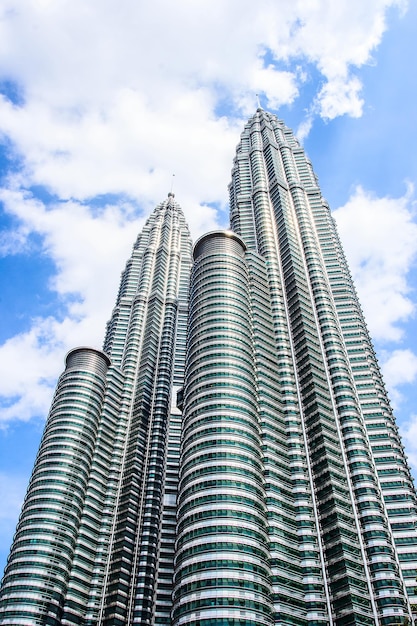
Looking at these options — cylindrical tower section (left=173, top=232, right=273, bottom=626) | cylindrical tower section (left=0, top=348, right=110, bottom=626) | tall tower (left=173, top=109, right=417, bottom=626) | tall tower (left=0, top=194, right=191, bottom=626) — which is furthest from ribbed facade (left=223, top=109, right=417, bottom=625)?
cylindrical tower section (left=0, top=348, right=110, bottom=626)

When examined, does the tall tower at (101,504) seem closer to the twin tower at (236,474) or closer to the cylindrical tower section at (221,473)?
the twin tower at (236,474)

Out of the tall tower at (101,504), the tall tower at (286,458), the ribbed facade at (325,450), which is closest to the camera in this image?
the tall tower at (286,458)

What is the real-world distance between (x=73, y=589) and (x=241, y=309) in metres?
75.5

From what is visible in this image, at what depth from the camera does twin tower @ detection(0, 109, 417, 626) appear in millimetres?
95438

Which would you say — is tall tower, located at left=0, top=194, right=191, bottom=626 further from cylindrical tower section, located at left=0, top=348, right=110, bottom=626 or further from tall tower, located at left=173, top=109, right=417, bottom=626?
tall tower, located at left=173, top=109, right=417, bottom=626

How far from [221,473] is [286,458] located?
25260mm

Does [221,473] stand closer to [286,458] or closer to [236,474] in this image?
[236,474]

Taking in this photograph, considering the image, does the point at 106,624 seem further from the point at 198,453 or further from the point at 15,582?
the point at 198,453

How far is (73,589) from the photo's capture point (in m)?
118

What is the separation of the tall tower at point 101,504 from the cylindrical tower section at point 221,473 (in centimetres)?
3280

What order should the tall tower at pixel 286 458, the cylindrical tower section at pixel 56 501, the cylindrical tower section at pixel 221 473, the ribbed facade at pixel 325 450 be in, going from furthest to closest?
the cylindrical tower section at pixel 56 501 < the ribbed facade at pixel 325 450 < the tall tower at pixel 286 458 < the cylindrical tower section at pixel 221 473

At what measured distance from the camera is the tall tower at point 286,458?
92.7 meters

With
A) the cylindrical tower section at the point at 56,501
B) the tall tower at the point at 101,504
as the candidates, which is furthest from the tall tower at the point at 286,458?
the cylindrical tower section at the point at 56,501

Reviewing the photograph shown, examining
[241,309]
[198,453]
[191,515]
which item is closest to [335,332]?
[241,309]
